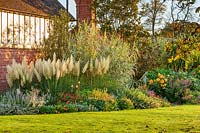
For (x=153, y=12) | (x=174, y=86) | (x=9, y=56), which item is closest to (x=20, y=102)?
(x=9, y=56)

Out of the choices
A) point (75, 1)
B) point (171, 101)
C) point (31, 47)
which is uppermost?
point (75, 1)

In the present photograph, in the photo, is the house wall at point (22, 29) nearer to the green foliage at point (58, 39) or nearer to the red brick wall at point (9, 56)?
the red brick wall at point (9, 56)

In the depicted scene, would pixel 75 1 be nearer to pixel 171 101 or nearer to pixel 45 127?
pixel 171 101

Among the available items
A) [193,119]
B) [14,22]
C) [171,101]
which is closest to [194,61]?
[171,101]

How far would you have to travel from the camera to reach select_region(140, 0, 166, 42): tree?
31.8 metres

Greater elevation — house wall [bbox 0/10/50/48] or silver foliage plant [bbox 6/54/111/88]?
house wall [bbox 0/10/50/48]

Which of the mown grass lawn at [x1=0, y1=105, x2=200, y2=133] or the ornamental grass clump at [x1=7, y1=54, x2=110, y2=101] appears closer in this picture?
the mown grass lawn at [x1=0, y1=105, x2=200, y2=133]

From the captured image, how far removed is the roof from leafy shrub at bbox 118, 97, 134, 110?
5.84 metres

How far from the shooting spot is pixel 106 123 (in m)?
11.3

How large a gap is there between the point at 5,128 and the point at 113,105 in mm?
5946

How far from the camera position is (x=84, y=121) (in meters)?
11.6

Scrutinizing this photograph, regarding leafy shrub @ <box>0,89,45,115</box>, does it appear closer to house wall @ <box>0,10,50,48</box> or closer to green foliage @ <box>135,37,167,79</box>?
house wall @ <box>0,10,50,48</box>

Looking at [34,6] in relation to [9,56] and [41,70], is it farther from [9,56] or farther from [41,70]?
[41,70]

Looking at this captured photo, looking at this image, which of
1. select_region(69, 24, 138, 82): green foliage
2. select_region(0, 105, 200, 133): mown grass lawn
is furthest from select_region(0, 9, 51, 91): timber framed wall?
select_region(0, 105, 200, 133): mown grass lawn
